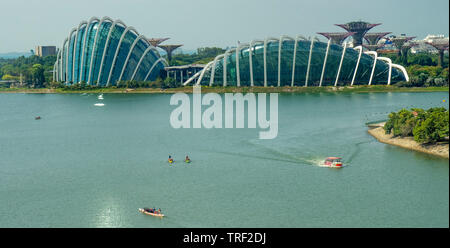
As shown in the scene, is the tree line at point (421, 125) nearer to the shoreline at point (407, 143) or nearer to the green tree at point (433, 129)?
the green tree at point (433, 129)

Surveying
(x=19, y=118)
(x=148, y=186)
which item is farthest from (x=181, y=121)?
(x=148, y=186)

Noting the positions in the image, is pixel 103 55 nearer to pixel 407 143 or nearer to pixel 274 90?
pixel 274 90

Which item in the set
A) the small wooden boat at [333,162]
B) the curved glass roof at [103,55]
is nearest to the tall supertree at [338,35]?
the curved glass roof at [103,55]

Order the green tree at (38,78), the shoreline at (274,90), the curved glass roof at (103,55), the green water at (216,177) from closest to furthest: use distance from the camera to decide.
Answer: the green water at (216,177) < the shoreline at (274,90) < the curved glass roof at (103,55) < the green tree at (38,78)

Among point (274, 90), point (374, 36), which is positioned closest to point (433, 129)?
point (274, 90)

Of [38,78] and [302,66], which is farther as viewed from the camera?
[38,78]

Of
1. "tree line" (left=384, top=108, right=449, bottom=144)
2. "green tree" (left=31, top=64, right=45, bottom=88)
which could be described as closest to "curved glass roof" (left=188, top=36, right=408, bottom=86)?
"green tree" (left=31, top=64, right=45, bottom=88)
